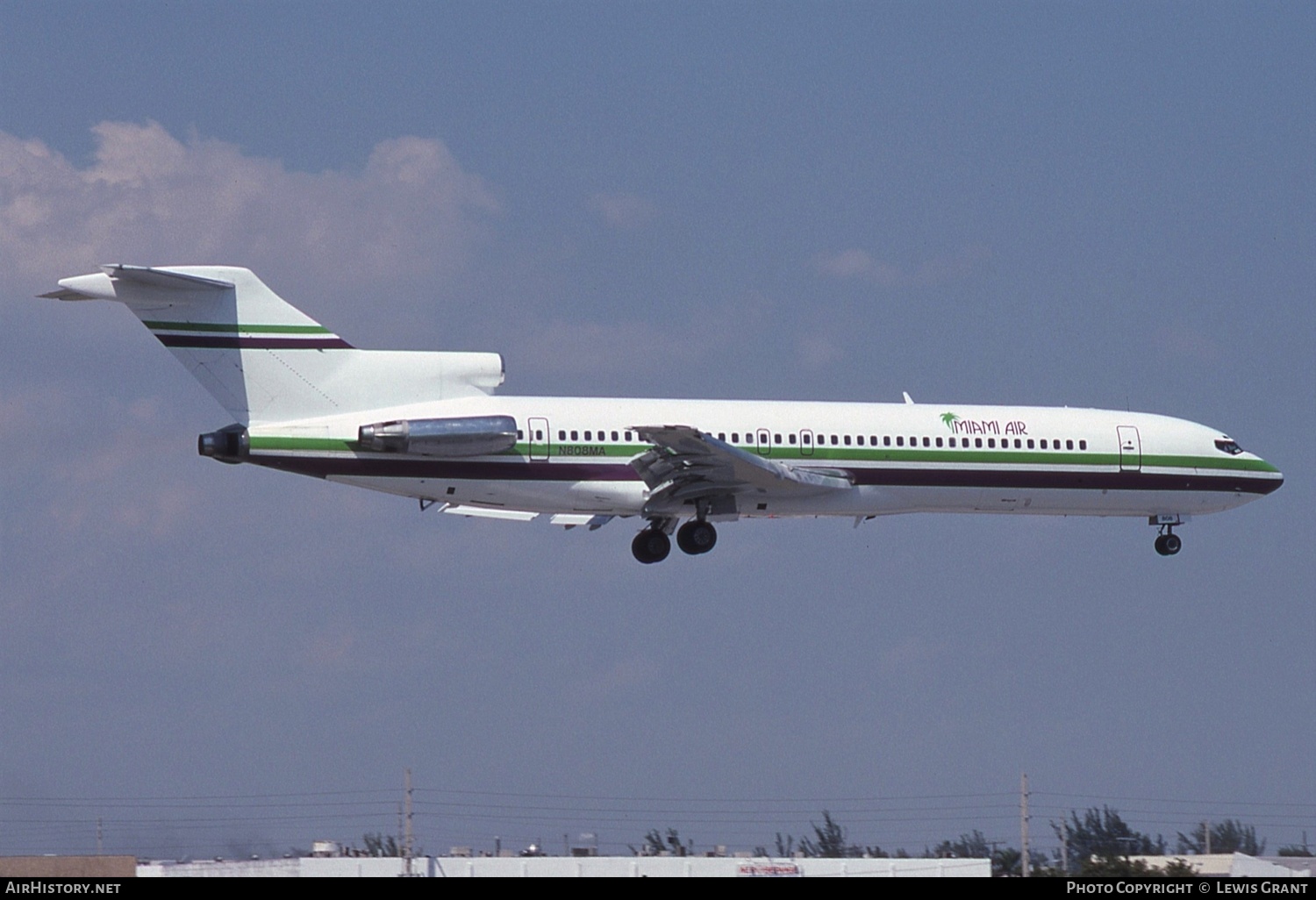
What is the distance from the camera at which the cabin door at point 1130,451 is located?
37.6m

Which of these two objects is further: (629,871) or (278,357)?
(278,357)

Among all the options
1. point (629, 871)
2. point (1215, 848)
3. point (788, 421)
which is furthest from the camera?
point (788, 421)

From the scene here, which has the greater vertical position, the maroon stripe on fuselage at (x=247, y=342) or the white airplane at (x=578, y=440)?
the maroon stripe on fuselage at (x=247, y=342)

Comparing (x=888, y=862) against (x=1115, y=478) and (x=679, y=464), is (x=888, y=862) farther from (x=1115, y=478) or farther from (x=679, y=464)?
(x=1115, y=478)

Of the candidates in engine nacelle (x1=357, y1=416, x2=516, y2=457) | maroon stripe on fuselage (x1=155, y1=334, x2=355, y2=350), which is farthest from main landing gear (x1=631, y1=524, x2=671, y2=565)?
maroon stripe on fuselage (x1=155, y1=334, x2=355, y2=350)

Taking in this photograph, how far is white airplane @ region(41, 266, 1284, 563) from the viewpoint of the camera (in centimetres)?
3241

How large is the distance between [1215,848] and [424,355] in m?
17.2

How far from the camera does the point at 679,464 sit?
3362 centimetres

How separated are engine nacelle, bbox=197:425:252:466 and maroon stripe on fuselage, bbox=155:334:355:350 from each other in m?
1.79

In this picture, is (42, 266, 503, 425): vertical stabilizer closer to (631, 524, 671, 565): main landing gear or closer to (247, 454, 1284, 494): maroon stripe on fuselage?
(247, 454, 1284, 494): maroon stripe on fuselage

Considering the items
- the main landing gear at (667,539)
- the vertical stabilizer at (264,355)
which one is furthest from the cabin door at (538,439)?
the main landing gear at (667,539)

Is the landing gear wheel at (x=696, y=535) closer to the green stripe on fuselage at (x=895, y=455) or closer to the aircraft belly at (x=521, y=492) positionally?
the aircraft belly at (x=521, y=492)

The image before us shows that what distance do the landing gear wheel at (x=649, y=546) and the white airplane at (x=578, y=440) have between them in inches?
1.6
